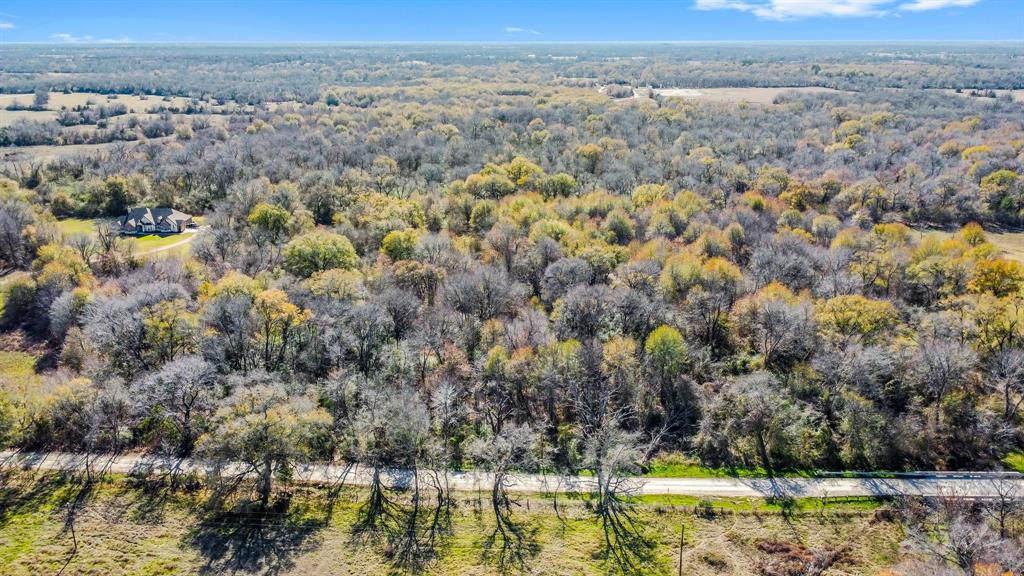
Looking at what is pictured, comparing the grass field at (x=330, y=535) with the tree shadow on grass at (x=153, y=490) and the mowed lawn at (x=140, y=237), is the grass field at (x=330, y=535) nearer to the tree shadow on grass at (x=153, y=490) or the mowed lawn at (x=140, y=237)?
the tree shadow on grass at (x=153, y=490)

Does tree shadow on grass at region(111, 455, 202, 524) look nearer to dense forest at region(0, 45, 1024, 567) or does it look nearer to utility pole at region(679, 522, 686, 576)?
dense forest at region(0, 45, 1024, 567)

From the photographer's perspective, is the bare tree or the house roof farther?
the house roof

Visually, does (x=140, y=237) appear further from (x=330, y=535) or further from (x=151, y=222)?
(x=330, y=535)

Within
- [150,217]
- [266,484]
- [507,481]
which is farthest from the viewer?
[150,217]

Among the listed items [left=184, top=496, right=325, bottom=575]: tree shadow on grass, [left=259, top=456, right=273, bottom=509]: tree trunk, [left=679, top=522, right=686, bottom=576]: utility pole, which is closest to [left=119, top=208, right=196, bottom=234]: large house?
[left=259, top=456, right=273, bottom=509]: tree trunk

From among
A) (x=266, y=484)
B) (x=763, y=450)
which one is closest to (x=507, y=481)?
(x=266, y=484)

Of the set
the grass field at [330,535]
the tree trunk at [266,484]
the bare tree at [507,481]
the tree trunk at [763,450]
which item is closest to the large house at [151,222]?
the grass field at [330,535]

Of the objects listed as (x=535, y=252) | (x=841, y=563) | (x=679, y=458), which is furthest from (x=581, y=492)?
(x=535, y=252)

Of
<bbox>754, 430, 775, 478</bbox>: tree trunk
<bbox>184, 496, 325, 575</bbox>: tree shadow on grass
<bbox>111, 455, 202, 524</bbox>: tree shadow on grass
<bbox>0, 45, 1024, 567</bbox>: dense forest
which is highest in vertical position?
<bbox>0, 45, 1024, 567</bbox>: dense forest
